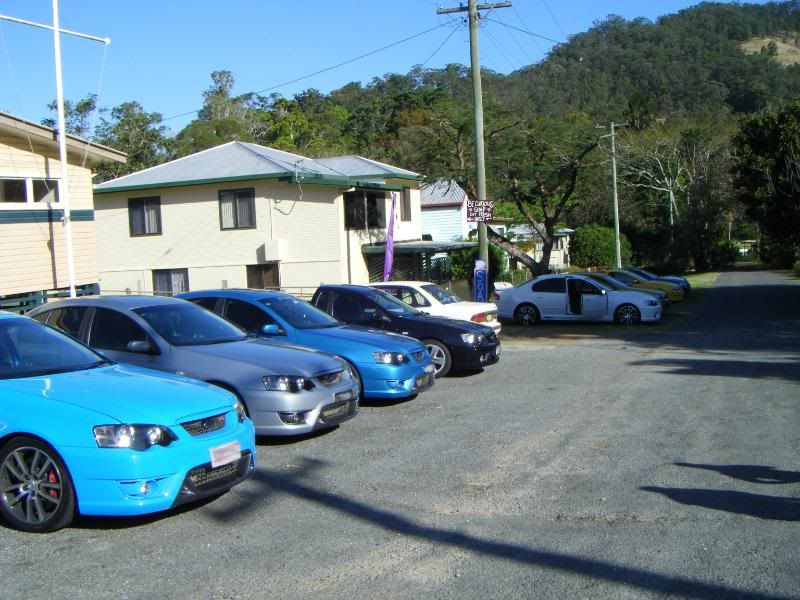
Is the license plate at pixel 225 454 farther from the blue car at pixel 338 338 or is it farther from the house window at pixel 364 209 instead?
the house window at pixel 364 209

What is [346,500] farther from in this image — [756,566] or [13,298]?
[13,298]

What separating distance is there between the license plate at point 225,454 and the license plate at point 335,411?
7.05 feet

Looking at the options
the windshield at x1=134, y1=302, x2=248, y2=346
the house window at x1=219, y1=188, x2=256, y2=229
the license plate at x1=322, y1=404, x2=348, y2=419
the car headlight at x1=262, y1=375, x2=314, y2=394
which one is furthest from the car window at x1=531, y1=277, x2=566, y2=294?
the car headlight at x1=262, y1=375, x2=314, y2=394

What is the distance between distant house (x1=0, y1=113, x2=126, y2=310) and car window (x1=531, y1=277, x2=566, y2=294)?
39.3ft

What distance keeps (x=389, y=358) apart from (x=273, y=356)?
2317mm

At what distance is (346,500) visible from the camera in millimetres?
6871

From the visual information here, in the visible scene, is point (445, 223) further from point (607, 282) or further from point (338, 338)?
point (338, 338)

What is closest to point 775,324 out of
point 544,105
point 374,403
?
point 374,403

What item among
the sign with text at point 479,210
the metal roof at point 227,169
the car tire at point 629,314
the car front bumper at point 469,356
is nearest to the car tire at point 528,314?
the car tire at point 629,314

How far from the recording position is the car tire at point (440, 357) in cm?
1336

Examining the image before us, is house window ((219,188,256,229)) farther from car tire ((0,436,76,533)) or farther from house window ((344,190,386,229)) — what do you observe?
car tire ((0,436,76,533))

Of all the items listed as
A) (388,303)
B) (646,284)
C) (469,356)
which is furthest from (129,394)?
(646,284)

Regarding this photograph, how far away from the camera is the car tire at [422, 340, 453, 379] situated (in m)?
13.4

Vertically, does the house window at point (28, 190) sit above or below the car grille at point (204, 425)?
above
